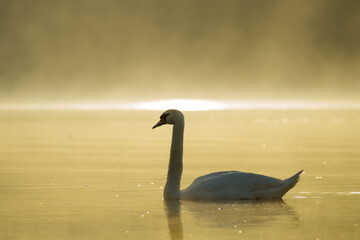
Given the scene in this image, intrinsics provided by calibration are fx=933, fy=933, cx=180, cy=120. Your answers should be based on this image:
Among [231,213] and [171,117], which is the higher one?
[171,117]

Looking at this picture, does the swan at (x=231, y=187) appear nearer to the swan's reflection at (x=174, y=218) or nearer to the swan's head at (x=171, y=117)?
the swan's reflection at (x=174, y=218)

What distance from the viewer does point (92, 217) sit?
36.3ft

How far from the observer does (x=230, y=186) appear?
1255 cm

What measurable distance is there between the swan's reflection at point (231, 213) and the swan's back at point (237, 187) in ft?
0.41

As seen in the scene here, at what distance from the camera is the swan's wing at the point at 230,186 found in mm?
12523

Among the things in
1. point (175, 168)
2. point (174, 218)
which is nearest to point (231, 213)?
point (174, 218)

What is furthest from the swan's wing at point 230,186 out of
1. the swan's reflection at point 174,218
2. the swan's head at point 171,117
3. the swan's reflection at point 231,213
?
the swan's head at point 171,117

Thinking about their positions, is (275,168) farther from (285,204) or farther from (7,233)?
(7,233)

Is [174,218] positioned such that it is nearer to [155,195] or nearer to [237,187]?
[237,187]

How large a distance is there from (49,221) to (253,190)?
10.2 feet

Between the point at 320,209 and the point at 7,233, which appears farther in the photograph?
the point at 320,209

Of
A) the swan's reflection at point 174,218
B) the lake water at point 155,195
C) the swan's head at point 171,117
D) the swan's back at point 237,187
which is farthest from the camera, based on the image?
the swan's head at point 171,117

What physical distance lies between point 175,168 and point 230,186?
0.85m

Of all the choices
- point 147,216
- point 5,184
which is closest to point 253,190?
point 147,216
